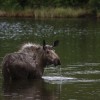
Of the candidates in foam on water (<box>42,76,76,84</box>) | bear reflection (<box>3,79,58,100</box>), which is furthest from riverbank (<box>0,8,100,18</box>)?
bear reflection (<box>3,79,58,100</box>)

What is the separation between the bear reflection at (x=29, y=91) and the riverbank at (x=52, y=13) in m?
58.6

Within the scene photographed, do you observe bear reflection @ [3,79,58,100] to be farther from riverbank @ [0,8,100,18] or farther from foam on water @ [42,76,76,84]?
riverbank @ [0,8,100,18]

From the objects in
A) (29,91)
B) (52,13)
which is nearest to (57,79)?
(29,91)

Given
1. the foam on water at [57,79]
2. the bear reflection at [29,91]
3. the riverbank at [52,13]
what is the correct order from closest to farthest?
1. the bear reflection at [29,91]
2. the foam on water at [57,79]
3. the riverbank at [52,13]

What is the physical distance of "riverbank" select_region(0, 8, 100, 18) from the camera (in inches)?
3095

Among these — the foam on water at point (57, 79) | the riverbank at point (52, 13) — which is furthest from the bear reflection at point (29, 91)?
the riverbank at point (52, 13)

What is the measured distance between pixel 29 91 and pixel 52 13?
200 ft

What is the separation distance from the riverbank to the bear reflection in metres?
58.6

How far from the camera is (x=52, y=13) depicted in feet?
258

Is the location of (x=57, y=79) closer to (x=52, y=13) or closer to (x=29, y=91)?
(x=29, y=91)

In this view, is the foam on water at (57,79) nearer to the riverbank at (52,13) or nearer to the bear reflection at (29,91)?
the bear reflection at (29,91)

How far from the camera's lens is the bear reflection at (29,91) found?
54.2 feet

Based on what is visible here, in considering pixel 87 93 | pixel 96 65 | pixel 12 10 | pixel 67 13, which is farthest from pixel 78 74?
pixel 12 10

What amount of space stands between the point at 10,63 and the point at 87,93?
372 cm
